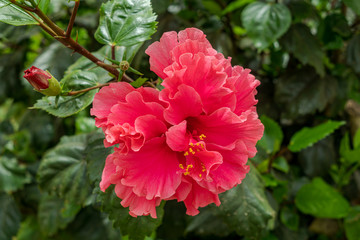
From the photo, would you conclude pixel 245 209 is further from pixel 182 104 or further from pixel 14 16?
pixel 14 16

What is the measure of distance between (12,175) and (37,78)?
3.12ft

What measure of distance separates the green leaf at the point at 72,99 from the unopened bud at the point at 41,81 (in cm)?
6

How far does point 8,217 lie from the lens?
1302 mm

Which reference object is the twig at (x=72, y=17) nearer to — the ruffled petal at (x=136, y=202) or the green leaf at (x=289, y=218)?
the ruffled petal at (x=136, y=202)

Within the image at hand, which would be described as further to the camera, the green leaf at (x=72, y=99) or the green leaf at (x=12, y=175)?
the green leaf at (x=12, y=175)

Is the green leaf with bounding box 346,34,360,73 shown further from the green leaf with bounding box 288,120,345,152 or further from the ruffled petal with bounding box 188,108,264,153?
the ruffled petal with bounding box 188,108,264,153

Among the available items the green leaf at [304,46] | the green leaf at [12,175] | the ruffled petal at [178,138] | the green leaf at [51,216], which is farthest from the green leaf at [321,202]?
the green leaf at [12,175]

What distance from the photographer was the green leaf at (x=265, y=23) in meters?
0.96

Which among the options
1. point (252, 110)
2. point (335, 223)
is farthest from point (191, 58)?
point (335, 223)

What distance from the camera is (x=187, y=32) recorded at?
0.56 m

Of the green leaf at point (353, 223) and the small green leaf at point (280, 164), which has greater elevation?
the small green leaf at point (280, 164)

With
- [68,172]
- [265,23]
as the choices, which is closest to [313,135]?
[265,23]

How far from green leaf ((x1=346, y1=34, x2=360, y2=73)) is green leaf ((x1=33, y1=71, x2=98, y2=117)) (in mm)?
961

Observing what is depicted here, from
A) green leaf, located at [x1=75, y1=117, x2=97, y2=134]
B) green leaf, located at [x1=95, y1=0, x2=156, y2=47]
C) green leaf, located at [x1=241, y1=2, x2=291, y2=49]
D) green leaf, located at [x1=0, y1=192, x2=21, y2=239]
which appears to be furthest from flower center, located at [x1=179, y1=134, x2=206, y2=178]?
green leaf, located at [x1=0, y1=192, x2=21, y2=239]
